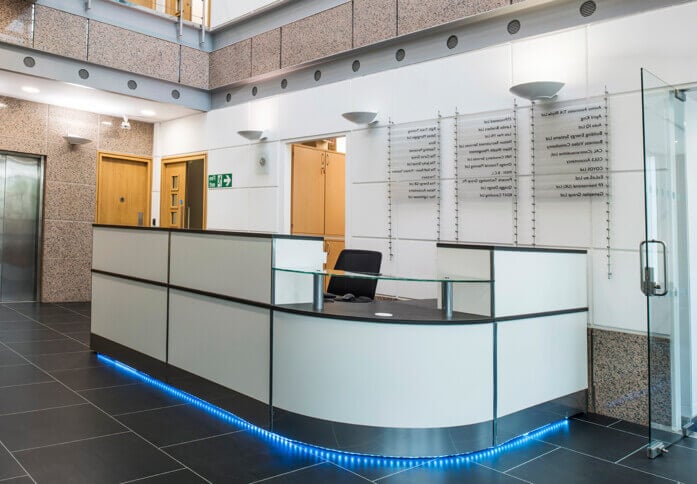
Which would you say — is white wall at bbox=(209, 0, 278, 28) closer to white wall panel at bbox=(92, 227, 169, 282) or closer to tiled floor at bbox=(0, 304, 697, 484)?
white wall panel at bbox=(92, 227, 169, 282)

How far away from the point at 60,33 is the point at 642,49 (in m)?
6.10

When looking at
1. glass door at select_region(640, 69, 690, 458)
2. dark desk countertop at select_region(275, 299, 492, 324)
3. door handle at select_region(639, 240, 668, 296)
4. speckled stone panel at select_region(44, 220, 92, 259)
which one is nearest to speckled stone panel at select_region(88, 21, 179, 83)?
speckled stone panel at select_region(44, 220, 92, 259)

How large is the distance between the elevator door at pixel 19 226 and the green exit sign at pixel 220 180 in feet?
8.65

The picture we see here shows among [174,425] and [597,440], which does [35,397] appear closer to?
[174,425]

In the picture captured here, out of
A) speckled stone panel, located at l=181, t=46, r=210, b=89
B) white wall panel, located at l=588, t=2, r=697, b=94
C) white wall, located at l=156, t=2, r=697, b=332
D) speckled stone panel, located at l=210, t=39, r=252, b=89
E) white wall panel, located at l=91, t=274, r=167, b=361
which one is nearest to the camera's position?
white wall panel, located at l=588, t=2, r=697, b=94

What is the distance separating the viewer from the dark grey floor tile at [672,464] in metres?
2.70

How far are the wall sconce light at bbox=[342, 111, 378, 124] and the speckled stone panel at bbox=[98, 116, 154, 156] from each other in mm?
4874

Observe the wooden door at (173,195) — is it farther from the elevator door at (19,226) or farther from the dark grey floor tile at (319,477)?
the dark grey floor tile at (319,477)

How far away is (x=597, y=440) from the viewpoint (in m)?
3.19

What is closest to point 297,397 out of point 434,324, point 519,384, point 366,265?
point 434,324

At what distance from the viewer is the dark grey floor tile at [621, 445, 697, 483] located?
2.70m

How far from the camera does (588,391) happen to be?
3.75 meters

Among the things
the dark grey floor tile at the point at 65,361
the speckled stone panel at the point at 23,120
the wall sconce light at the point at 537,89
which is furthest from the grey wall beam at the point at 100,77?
the wall sconce light at the point at 537,89

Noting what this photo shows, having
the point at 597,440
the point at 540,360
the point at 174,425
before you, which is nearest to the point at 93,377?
the point at 174,425
